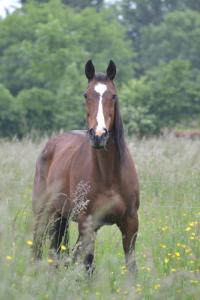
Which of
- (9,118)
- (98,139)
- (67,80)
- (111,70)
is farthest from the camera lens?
(67,80)

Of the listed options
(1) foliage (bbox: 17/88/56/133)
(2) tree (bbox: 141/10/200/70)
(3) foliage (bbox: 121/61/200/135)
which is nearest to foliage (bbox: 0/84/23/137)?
(1) foliage (bbox: 17/88/56/133)

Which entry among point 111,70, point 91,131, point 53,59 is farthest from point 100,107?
point 53,59

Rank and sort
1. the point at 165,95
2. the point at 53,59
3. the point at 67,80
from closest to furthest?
the point at 67,80 < the point at 165,95 < the point at 53,59

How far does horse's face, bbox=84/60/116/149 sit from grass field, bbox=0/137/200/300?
841 millimetres

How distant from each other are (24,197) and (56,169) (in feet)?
7.71

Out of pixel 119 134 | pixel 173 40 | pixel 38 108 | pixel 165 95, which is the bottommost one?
pixel 173 40

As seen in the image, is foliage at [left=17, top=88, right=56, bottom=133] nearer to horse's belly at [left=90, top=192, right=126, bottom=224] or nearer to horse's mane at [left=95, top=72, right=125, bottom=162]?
horse's mane at [left=95, top=72, right=125, bottom=162]

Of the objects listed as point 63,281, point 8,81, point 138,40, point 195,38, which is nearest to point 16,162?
point 63,281

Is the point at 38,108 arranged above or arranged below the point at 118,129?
Answer: below

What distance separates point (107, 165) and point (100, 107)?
0.63m

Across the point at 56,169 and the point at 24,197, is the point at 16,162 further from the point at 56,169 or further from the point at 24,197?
the point at 56,169

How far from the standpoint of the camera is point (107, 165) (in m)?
8.14

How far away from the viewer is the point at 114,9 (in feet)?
256

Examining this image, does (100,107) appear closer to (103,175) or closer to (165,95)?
(103,175)
